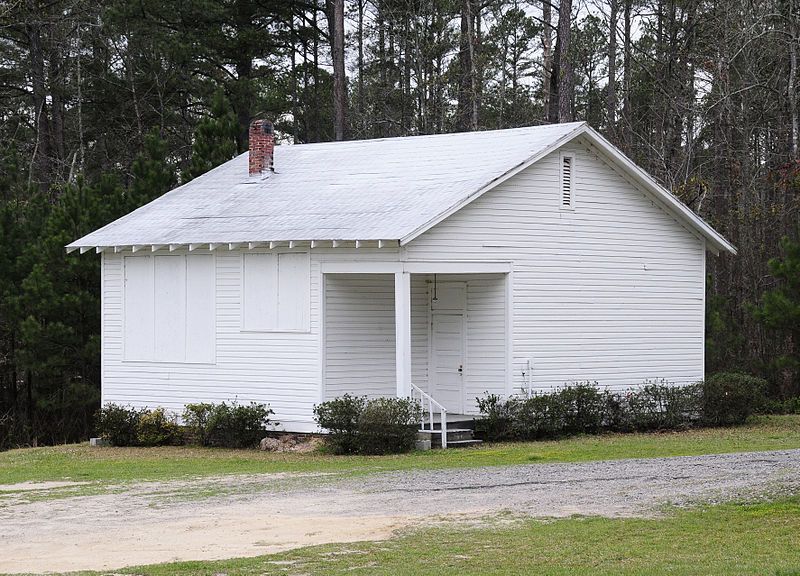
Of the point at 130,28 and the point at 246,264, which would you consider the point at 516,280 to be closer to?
the point at 246,264

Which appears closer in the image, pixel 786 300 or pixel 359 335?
pixel 359 335

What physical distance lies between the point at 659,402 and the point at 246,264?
8205mm

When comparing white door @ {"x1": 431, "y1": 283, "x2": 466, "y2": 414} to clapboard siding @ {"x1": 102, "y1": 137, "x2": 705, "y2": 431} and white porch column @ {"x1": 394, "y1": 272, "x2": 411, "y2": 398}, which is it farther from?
white porch column @ {"x1": 394, "y1": 272, "x2": 411, "y2": 398}

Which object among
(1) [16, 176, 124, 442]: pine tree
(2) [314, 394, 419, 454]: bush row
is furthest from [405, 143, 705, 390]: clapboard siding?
(1) [16, 176, 124, 442]: pine tree

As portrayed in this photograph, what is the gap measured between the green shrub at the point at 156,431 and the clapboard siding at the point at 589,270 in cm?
592

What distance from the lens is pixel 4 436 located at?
108ft

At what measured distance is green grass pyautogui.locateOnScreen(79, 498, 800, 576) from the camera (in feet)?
37.9

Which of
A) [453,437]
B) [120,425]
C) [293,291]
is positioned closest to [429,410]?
[453,437]

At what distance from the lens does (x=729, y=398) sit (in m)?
26.0

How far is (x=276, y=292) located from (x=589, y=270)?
6.08 meters

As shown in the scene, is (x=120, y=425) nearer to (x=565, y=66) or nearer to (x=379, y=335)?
(x=379, y=335)

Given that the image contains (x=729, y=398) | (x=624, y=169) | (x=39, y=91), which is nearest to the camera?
(x=729, y=398)

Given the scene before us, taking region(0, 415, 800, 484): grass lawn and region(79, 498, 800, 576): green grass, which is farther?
region(0, 415, 800, 484): grass lawn

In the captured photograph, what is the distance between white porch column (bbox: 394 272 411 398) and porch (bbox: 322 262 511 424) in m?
0.02
